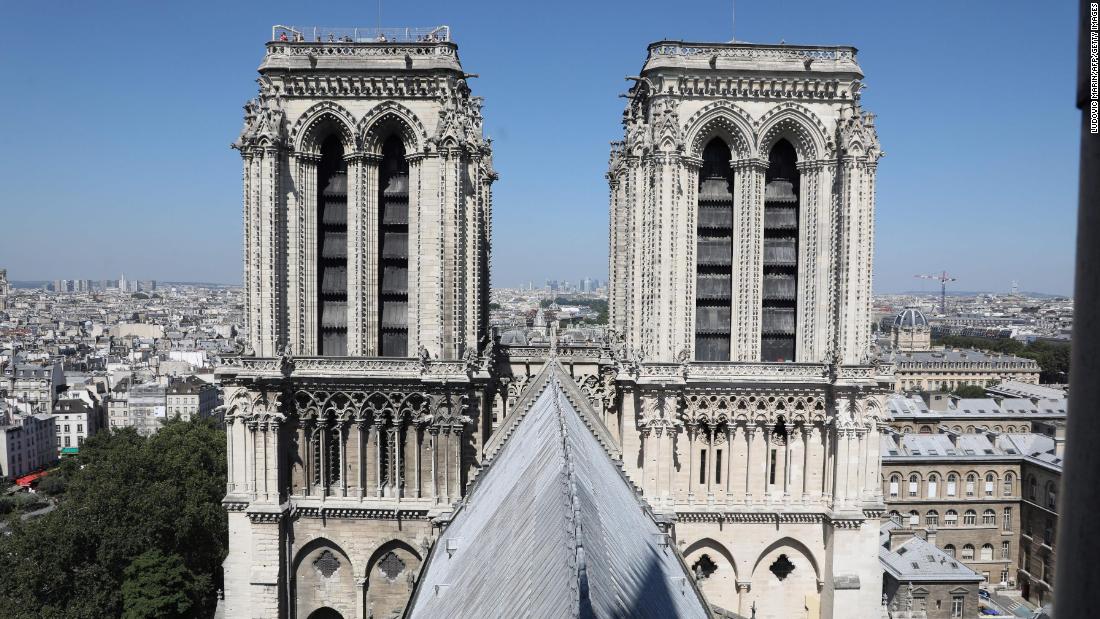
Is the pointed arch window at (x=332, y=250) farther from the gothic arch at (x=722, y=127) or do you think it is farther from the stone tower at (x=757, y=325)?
the gothic arch at (x=722, y=127)

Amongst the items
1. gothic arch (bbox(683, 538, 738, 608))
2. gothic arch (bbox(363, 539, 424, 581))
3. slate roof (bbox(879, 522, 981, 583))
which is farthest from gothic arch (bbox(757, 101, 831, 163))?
slate roof (bbox(879, 522, 981, 583))

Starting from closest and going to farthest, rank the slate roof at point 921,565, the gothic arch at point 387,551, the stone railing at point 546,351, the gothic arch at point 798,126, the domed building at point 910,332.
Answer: the gothic arch at point 798,126, the gothic arch at point 387,551, the stone railing at point 546,351, the slate roof at point 921,565, the domed building at point 910,332

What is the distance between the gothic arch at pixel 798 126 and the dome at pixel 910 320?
494 feet

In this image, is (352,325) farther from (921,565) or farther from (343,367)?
(921,565)

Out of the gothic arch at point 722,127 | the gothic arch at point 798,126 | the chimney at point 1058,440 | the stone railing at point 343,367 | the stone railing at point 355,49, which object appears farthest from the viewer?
the chimney at point 1058,440

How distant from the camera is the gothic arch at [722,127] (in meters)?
32.4

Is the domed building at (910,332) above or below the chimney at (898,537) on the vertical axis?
above

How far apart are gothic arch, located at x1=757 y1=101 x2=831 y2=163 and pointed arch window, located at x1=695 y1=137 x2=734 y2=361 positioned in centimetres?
198

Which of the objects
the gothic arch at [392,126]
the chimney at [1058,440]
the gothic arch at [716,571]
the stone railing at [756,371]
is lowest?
the chimney at [1058,440]

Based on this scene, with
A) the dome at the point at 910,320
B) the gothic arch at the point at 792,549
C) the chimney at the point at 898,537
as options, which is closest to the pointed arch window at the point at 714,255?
the gothic arch at the point at 792,549

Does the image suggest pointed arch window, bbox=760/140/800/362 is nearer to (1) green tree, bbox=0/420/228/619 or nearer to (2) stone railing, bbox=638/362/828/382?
(2) stone railing, bbox=638/362/828/382

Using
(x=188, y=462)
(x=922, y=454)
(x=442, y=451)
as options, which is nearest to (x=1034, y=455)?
(x=922, y=454)

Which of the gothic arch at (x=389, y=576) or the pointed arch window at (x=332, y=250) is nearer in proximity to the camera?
the gothic arch at (x=389, y=576)

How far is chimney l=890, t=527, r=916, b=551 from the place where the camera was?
5650 centimetres
